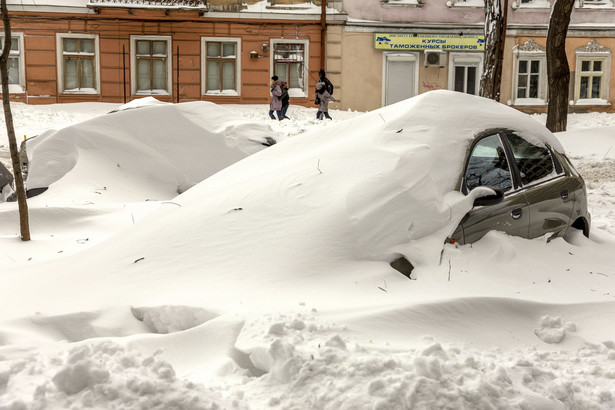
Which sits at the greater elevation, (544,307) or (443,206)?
(443,206)

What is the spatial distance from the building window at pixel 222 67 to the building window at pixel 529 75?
33.9 ft

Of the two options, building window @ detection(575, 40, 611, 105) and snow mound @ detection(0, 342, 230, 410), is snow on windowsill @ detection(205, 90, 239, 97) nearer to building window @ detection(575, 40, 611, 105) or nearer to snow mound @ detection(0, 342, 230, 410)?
building window @ detection(575, 40, 611, 105)

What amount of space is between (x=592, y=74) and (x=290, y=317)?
89.8ft

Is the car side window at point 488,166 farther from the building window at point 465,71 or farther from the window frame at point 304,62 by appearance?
the building window at point 465,71

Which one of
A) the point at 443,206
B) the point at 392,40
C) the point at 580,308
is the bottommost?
the point at 580,308

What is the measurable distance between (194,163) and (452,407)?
25.1 feet

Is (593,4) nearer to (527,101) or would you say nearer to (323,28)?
(527,101)

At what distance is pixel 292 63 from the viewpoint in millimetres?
26703

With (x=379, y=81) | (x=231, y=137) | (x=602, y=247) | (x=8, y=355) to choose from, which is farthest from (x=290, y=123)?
(x=8, y=355)

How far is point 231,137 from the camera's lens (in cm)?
1090

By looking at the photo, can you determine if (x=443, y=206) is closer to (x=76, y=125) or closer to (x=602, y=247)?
(x=602, y=247)

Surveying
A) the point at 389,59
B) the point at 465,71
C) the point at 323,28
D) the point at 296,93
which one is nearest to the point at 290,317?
the point at 296,93

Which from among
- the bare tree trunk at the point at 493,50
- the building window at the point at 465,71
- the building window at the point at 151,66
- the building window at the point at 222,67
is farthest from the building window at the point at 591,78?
the building window at the point at 151,66

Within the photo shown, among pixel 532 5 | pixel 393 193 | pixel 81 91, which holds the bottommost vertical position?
pixel 81 91
